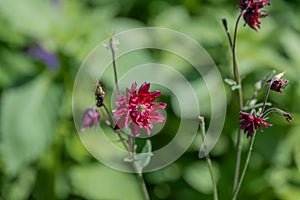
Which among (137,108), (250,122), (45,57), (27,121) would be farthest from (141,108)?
(45,57)

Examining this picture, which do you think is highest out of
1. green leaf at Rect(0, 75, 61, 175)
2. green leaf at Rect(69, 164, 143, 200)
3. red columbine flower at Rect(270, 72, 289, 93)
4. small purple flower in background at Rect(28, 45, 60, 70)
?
small purple flower in background at Rect(28, 45, 60, 70)

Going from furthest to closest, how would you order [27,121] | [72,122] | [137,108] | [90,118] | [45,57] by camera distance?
[45,57] < [72,122] < [27,121] < [90,118] < [137,108]

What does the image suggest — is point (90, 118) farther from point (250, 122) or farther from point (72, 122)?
point (72, 122)

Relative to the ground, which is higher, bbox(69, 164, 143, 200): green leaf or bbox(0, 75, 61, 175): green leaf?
bbox(0, 75, 61, 175): green leaf

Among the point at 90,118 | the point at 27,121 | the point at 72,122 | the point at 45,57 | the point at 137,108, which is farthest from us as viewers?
the point at 45,57

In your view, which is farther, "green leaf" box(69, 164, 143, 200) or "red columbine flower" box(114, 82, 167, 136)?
"green leaf" box(69, 164, 143, 200)

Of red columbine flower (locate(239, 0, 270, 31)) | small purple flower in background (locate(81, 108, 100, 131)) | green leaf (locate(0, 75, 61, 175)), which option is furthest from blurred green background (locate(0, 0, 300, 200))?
red columbine flower (locate(239, 0, 270, 31))

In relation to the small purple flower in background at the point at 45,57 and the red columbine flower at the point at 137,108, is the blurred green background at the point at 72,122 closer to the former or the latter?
the small purple flower in background at the point at 45,57

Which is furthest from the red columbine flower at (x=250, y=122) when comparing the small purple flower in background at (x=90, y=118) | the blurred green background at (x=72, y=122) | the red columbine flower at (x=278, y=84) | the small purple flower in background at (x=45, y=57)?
the small purple flower in background at (x=45, y=57)

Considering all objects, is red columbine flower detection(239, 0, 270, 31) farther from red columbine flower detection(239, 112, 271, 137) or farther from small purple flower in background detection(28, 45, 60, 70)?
small purple flower in background detection(28, 45, 60, 70)
